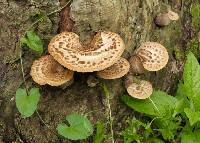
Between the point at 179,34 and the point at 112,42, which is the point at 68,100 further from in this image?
the point at 179,34

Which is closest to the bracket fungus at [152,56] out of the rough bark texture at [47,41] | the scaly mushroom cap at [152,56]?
the scaly mushroom cap at [152,56]

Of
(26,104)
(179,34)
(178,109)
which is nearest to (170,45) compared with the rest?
(179,34)

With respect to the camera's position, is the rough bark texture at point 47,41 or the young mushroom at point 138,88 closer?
the rough bark texture at point 47,41

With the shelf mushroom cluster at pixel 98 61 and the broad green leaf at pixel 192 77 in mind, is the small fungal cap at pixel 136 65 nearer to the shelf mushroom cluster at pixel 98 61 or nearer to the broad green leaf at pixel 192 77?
the shelf mushroom cluster at pixel 98 61

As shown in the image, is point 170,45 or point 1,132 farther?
point 170,45

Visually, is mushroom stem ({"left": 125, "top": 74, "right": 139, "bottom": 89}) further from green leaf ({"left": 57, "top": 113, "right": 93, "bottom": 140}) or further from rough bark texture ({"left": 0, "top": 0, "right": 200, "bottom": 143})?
green leaf ({"left": 57, "top": 113, "right": 93, "bottom": 140})
